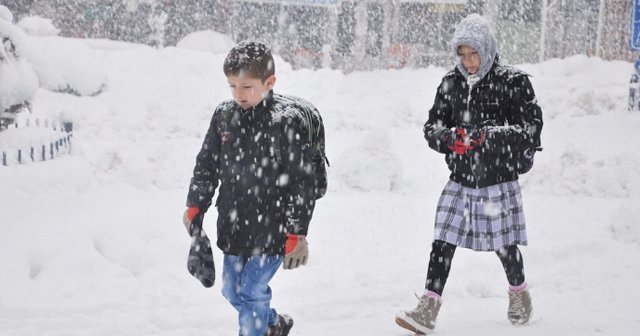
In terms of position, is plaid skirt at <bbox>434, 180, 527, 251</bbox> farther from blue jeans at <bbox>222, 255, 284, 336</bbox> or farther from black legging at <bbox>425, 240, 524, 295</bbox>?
blue jeans at <bbox>222, 255, 284, 336</bbox>

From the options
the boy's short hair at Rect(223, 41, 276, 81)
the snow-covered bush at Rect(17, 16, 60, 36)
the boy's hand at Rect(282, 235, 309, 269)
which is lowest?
the boy's hand at Rect(282, 235, 309, 269)

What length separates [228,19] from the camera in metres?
29.6

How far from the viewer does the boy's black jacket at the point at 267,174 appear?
3.31 metres

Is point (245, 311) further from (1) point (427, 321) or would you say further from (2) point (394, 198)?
(2) point (394, 198)

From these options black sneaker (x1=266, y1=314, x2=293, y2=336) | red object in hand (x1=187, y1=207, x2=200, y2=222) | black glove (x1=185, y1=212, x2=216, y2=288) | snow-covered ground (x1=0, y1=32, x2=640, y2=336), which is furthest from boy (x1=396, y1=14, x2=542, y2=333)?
red object in hand (x1=187, y1=207, x2=200, y2=222)

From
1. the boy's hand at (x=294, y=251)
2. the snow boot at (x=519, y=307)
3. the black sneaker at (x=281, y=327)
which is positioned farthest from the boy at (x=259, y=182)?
the snow boot at (x=519, y=307)

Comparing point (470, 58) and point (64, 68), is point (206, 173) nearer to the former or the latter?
point (470, 58)

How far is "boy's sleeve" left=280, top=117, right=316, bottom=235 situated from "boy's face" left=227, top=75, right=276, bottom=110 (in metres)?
0.18

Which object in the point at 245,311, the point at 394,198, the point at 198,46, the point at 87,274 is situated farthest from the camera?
the point at 198,46

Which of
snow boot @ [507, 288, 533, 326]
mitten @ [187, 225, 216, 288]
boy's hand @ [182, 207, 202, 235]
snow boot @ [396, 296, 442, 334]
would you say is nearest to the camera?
mitten @ [187, 225, 216, 288]

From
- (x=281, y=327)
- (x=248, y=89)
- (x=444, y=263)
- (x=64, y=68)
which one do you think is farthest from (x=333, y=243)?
(x=64, y=68)

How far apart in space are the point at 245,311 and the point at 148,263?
2351mm

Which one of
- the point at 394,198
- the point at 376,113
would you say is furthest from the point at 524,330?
the point at 376,113

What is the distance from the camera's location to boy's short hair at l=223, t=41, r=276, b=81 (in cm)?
326
